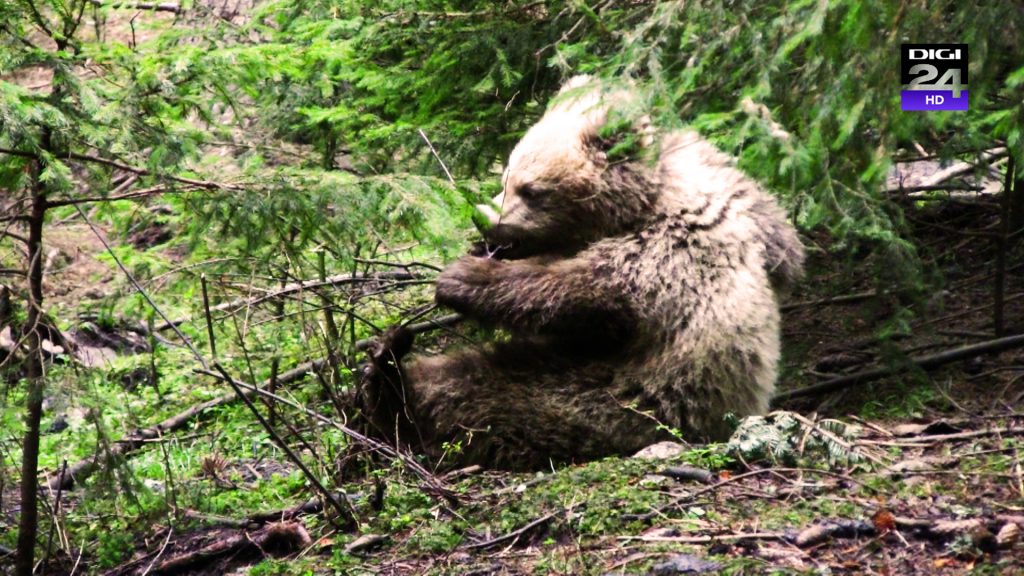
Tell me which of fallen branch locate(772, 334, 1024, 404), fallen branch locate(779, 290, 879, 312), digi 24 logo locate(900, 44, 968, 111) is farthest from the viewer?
fallen branch locate(779, 290, 879, 312)

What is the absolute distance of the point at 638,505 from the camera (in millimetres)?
4125

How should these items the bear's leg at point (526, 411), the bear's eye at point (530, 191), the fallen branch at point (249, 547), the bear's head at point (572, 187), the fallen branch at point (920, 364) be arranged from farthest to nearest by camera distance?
the fallen branch at point (920, 364) < the bear's eye at point (530, 191) < the bear's head at point (572, 187) < the bear's leg at point (526, 411) < the fallen branch at point (249, 547)

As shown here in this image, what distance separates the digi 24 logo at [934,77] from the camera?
4.17 m

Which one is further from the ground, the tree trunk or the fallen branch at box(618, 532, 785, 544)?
the tree trunk

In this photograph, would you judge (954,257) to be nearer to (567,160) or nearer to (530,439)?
(567,160)

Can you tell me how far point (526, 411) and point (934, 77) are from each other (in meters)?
2.71

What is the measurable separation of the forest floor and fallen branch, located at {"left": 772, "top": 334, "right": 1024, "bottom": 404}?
67 mm

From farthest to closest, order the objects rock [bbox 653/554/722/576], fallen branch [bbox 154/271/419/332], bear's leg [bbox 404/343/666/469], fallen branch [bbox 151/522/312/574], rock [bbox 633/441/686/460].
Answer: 1. bear's leg [bbox 404/343/666/469]
2. rock [bbox 633/441/686/460]
3. fallen branch [bbox 154/271/419/332]
4. fallen branch [bbox 151/522/312/574]
5. rock [bbox 653/554/722/576]

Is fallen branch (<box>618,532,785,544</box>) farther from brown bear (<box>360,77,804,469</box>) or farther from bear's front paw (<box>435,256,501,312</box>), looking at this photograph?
bear's front paw (<box>435,256,501,312</box>)

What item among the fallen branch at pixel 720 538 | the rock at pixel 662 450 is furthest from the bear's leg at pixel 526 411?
the fallen branch at pixel 720 538

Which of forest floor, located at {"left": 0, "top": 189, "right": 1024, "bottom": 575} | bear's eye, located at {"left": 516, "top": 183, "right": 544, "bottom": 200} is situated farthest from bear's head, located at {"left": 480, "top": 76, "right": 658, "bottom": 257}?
Result: forest floor, located at {"left": 0, "top": 189, "right": 1024, "bottom": 575}

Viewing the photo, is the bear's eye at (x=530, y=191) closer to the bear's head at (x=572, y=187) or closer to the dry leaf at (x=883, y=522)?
Result: the bear's head at (x=572, y=187)

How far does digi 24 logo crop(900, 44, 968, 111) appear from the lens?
4.17 meters

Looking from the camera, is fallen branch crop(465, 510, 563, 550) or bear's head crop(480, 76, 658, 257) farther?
bear's head crop(480, 76, 658, 257)
